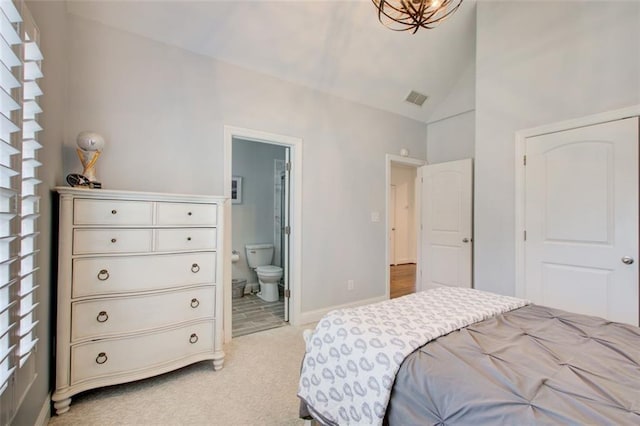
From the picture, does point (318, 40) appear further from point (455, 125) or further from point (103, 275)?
point (103, 275)

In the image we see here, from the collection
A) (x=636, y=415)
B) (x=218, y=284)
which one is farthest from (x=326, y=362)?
(x=218, y=284)

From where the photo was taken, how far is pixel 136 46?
7.64ft

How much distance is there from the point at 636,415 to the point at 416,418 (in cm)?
56

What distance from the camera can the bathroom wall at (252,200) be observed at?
441cm

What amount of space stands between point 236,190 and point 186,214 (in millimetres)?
A: 2339

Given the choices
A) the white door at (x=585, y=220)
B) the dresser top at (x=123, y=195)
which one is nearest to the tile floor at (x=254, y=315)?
the dresser top at (x=123, y=195)

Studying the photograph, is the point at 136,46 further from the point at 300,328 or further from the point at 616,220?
the point at 616,220

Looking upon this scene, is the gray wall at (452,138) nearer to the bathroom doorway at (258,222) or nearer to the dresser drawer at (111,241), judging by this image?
the bathroom doorway at (258,222)

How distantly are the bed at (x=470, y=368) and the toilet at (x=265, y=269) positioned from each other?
2554 millimetres

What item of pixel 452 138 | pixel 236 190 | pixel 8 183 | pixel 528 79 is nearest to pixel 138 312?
pixel 8 183

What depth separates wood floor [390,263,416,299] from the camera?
184 inches

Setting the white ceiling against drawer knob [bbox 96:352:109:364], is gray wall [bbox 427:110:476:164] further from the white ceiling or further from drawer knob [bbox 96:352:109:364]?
drawer knob [bbox 96:352:109:364]

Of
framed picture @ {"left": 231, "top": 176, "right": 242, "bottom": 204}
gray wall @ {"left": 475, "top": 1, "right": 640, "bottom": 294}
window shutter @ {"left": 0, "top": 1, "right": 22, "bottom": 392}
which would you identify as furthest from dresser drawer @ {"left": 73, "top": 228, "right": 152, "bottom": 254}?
gray wall @ {"left": 475, "top": 1, "right": 640, "bottom": 294}

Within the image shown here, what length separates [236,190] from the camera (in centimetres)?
440
